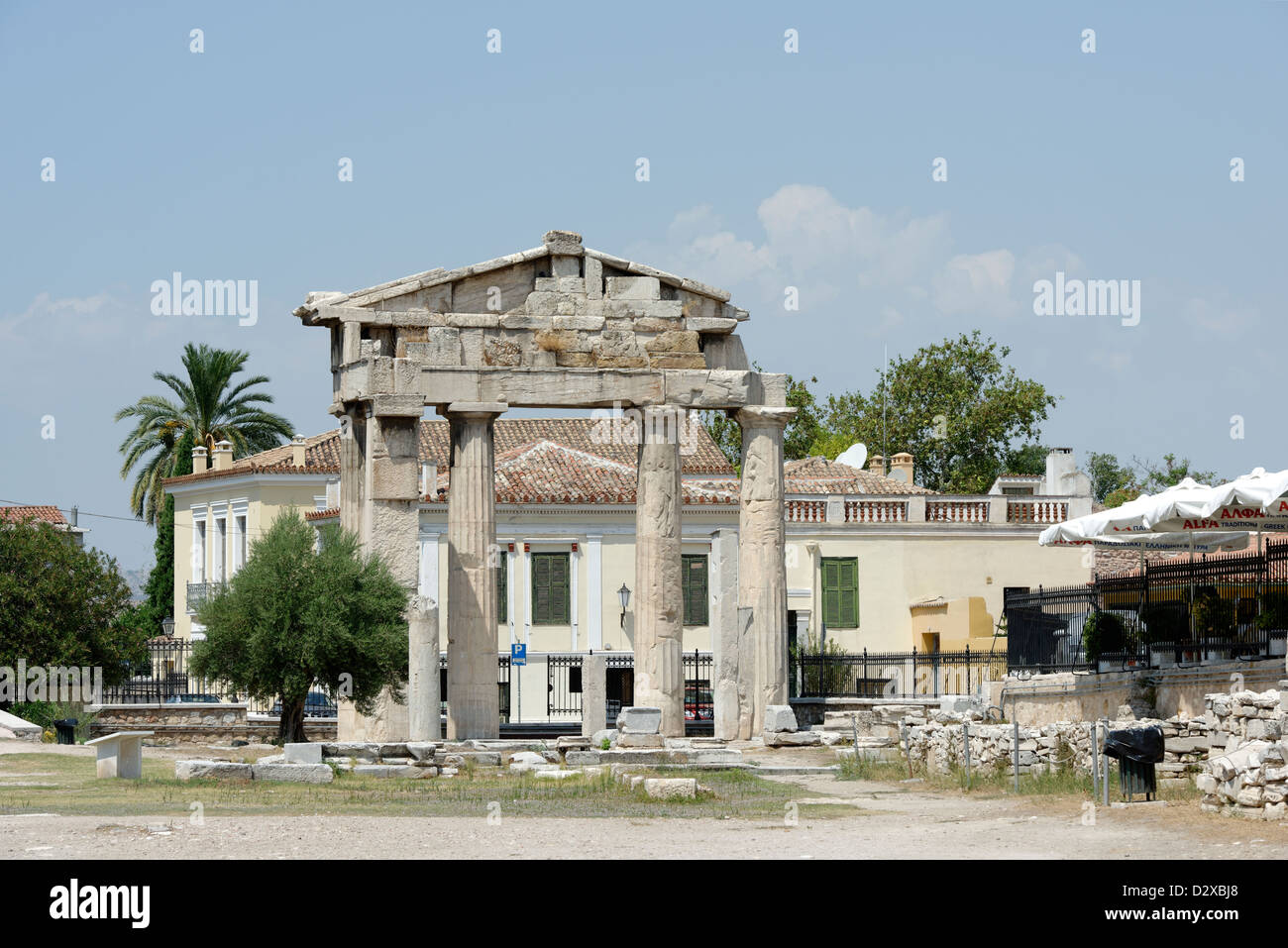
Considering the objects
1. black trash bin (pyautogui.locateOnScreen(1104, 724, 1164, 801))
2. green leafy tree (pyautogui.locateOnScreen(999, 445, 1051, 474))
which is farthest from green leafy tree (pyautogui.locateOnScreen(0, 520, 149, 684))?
green leafy tree (pyautogui.locateOnScreen(999, 445, 1051, 474))

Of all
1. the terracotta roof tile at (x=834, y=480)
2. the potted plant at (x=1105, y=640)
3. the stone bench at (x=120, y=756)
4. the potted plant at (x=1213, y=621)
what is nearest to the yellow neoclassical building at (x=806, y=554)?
the terracotta roof tile at (x=834, y=480)

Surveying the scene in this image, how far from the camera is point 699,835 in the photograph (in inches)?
655

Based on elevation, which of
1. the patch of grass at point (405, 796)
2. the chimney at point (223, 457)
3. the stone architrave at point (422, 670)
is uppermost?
the chimney at point (223, 457)

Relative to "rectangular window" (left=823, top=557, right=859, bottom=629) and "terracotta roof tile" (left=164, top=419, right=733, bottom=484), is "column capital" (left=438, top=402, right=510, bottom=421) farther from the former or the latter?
"terracotta roof tile" (left=164, top=419, right=733, bottom=484)

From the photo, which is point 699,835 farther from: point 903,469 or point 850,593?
point 903,469

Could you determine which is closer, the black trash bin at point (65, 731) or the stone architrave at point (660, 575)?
the stone architrave at point (660, 575)

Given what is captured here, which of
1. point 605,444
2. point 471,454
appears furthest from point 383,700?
point 605,444

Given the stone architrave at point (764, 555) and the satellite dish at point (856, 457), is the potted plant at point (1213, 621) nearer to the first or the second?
the stone architrave at point (764, 555)

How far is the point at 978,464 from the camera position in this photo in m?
63.1

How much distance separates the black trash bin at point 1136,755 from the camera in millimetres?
17500

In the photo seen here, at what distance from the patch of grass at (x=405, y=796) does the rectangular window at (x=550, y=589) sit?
19.4 m

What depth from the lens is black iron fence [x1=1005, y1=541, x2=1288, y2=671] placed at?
2186 centimetres

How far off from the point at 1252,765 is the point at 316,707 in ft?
82.6

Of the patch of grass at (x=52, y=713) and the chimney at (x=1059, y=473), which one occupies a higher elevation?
the chimney at (x=1059, y=473)
